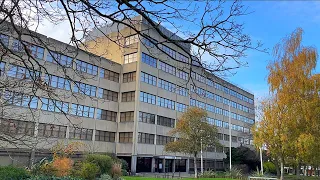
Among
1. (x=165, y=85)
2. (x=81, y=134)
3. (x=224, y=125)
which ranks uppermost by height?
(x=165, y=85)

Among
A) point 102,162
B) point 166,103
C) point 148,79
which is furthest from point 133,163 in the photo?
point 102,162

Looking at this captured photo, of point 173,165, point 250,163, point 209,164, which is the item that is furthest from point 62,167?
point 209,164

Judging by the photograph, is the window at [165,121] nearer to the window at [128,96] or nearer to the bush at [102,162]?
the window at [128,96]

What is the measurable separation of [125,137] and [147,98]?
7.03 metres

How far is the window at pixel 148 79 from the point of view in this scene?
48.1 metres

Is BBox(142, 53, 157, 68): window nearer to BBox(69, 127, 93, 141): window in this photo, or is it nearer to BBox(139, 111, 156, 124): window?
BBox(139, 111, 156, 124): window

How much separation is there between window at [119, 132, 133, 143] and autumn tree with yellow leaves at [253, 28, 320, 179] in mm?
22123

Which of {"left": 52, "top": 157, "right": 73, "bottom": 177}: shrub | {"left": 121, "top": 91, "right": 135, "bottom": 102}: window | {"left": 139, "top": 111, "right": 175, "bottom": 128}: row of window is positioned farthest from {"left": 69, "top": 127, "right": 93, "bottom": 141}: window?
{"left": 52, "top": 157, "right": 73, "bottom": 177}: shrub

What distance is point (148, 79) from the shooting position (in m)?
49.2

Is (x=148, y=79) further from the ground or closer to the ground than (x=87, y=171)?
further from the ground

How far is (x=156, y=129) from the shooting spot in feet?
161

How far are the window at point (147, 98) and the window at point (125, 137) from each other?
18.3ft

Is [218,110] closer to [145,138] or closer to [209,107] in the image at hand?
[209,107]


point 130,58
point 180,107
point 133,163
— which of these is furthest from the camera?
point 180,107
